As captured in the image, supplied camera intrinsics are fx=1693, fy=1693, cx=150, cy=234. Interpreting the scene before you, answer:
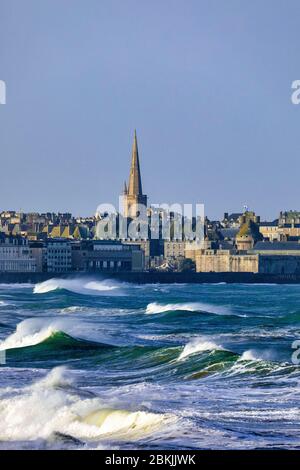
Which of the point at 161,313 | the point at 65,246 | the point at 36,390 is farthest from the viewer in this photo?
the point at 65,246

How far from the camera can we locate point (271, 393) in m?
31.0

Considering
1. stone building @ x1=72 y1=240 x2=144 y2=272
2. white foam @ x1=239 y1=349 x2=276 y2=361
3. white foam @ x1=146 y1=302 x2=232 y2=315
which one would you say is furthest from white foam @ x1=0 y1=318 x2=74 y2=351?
stone building @ x1=72 y1=240 x2=144 y2=272

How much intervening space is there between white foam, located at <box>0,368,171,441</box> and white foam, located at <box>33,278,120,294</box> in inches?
3005

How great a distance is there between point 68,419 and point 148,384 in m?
6.56

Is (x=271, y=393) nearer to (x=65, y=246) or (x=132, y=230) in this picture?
(x=65, y=246)

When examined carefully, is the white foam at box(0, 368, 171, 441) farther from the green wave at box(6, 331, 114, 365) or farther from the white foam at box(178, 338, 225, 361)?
the green wave at box(6, 331, 114, 365)

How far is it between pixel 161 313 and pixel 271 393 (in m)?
35.2

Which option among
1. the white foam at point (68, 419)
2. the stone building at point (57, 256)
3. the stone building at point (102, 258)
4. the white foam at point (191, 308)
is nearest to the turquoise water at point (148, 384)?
the white foam at point (68, 419)

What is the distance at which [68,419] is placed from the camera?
26938 mm

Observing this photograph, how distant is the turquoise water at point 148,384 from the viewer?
25844mm

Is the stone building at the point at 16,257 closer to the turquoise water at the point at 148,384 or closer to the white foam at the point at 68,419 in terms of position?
the turquoise water at the point at 148,384

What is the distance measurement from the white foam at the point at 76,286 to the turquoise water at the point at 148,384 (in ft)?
170

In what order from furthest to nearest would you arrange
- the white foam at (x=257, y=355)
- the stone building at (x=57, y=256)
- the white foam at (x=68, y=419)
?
1. the stone building at (x=57, y=256)
2. the white foam at (x=257, y=355)
3. the white foam at (x=68, y=419)
